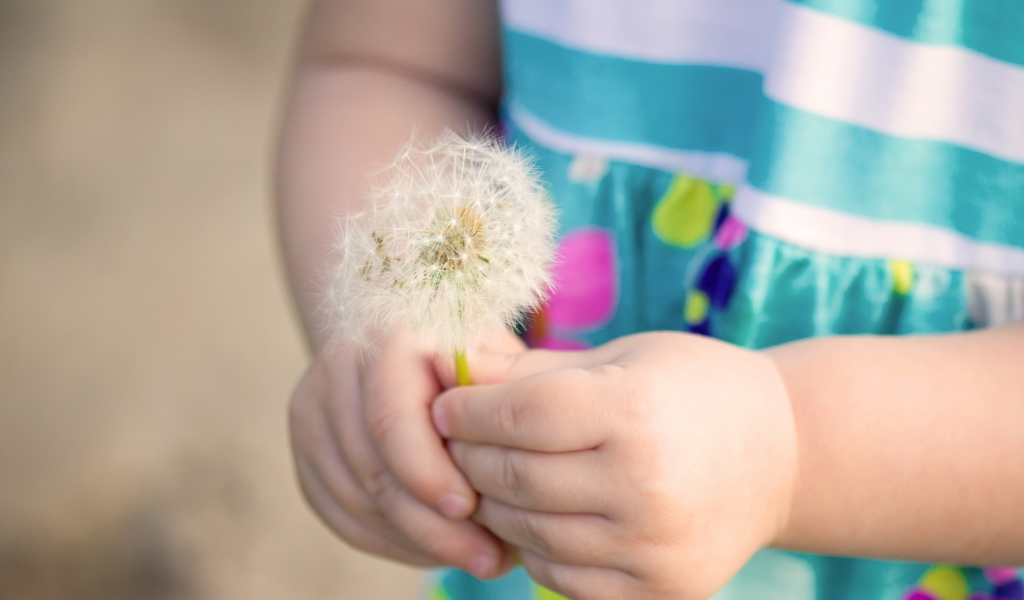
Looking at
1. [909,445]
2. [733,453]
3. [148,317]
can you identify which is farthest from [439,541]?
[148,317]

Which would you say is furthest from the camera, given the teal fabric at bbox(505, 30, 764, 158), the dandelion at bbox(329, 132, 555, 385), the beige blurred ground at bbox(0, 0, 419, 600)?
the beige blurred ground at bbox(0, 0, 419, 600)

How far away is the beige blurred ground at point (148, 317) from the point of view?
5.57 feet

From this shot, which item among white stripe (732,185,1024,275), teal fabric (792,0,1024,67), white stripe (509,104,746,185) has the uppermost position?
teal fabric (792,0,1024,67)

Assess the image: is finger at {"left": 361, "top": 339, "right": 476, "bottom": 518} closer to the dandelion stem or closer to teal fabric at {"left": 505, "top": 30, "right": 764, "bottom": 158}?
the dandelion stem

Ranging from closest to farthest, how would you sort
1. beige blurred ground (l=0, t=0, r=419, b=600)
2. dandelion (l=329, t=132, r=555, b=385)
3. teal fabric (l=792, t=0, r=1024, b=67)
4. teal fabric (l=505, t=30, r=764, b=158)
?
dandelion (l=329, t=132, r=555, b=385)
teal fabric (l=792, t=0, r=1024, b=67)
teal fabric (l=505, t=30, r=764, b=158)
beige blurred ground (l=0, t=0, r=419, b=600)

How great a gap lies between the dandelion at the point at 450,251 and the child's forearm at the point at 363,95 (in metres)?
0.26

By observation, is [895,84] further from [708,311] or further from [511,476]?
[511,476]

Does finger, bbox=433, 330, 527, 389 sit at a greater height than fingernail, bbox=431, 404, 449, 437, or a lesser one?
greater

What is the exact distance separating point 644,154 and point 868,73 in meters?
0.19

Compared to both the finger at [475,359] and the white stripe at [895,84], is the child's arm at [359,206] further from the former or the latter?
the white stripe at [895,84]

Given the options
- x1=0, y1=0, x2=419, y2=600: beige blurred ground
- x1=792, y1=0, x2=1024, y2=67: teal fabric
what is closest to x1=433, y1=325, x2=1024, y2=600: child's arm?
x1=792, y1=0, x2=1024, y2=67: teal fabric

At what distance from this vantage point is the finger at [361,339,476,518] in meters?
0.56

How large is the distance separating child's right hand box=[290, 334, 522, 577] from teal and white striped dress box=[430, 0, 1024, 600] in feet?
0.56

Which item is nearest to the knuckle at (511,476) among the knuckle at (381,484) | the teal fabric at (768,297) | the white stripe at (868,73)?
the knuckle at (381,484)
